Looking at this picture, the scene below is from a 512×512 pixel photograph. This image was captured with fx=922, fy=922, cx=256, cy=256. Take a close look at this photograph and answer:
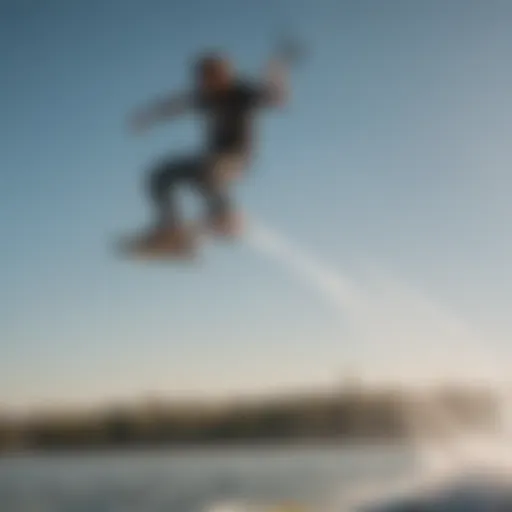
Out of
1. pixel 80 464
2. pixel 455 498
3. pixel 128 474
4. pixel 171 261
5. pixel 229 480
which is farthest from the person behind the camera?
pixel 128 474

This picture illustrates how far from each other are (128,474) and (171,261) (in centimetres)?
943

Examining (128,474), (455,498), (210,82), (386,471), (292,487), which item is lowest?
(455,498)

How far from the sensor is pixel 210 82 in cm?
638

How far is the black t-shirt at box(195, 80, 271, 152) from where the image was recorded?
20.8ft

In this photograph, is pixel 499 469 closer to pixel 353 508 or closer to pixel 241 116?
pixel 353 508

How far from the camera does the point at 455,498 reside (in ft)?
18.6

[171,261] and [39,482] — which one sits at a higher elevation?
[39,482]

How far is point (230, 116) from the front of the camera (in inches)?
256

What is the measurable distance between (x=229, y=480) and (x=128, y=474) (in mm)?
5501

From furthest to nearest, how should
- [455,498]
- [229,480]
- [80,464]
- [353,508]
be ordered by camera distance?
[80,464] < [229,480] < [353,508] < [455,498]

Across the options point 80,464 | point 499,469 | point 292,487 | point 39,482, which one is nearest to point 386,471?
point 499,469

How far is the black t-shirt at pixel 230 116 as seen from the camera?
20.8 ft

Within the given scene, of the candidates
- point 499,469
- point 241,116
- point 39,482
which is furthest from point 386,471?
point 39,482

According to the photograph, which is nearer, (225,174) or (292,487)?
(225,174)
